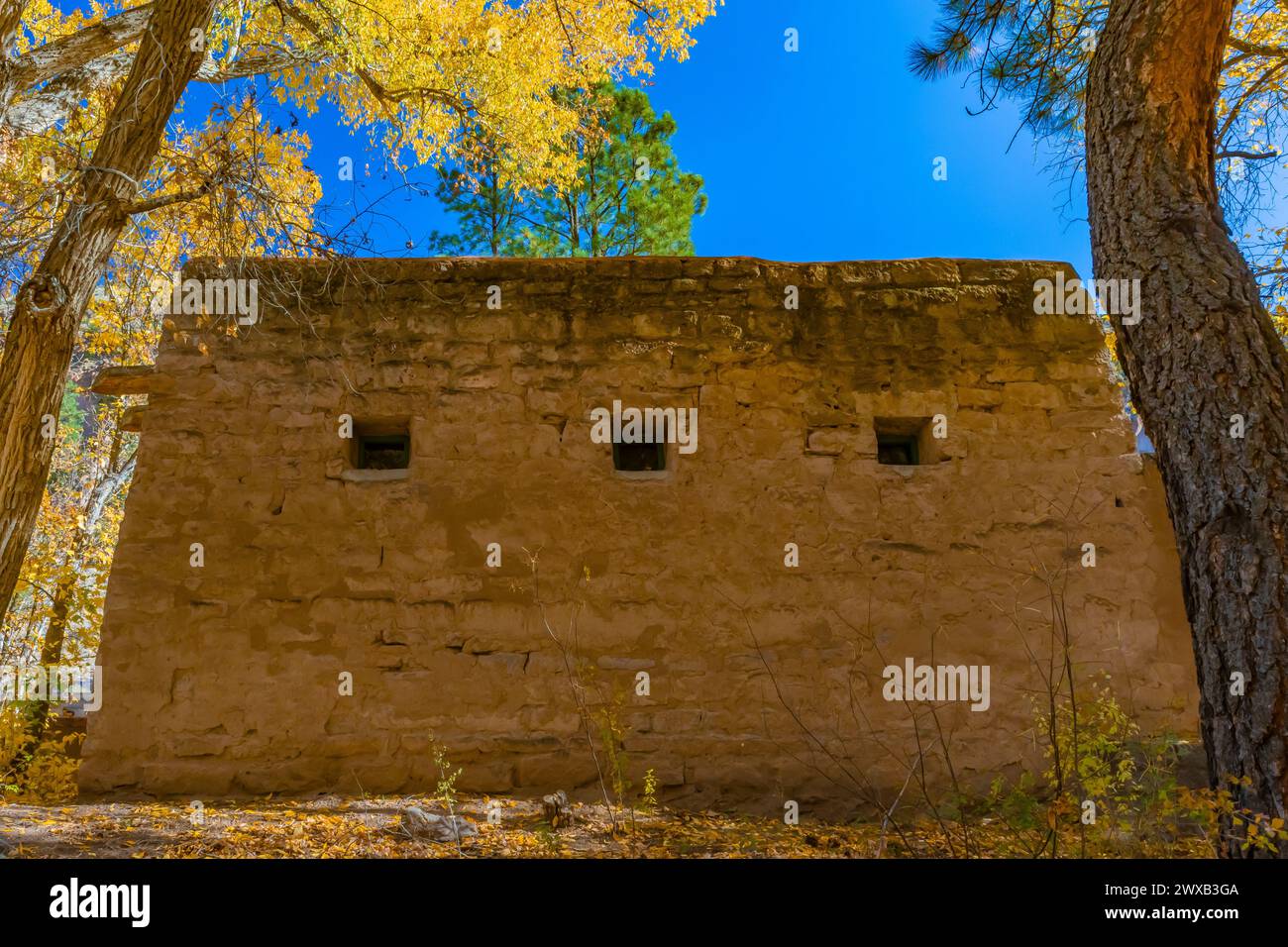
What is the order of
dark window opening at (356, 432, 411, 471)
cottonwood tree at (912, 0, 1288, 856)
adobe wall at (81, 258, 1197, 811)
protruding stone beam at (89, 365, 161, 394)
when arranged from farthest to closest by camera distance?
A: 1. dark window opening at (356, 432, 411, 471)
2. protruding stone beam at (89, 365, 161, 394)
3. adobe wall at (81, 258, 1197, 811)
4. cottonwood tree at (912, 0, 1288, 856)

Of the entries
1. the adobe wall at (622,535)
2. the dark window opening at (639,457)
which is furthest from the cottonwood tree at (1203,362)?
the dark window opening at (639,457)

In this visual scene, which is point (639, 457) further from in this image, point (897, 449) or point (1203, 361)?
point (1203, 361)

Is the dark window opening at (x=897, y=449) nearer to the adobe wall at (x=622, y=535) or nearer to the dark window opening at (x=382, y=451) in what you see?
the adobe wall at (x=622, y=535)

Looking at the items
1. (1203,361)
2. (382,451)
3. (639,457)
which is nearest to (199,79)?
(382,451)

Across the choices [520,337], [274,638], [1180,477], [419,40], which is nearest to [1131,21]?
[1180,477]

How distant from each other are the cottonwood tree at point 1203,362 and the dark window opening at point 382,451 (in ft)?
11.7

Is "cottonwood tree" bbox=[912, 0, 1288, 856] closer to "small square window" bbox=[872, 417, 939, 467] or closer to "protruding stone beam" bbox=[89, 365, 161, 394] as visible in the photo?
"small square window" bbox=[872, 417, 939, 467]

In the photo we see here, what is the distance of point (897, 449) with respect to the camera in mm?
4723

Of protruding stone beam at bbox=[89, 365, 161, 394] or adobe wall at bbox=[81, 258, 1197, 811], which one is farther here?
protruding stone beam at bbox=[89, 365, 161, 394]

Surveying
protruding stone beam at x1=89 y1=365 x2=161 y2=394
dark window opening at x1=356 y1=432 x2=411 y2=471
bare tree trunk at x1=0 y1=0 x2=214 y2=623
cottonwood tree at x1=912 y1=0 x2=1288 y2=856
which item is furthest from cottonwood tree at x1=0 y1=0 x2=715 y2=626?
cottonwood tree at x1=912 y1=0 x2=1288 y2=856

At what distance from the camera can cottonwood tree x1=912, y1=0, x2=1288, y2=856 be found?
8.25 ft

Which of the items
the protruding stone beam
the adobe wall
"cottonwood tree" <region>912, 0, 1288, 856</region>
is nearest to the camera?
"cottonwood tree" <region>912, 0, 1288, 856</region>

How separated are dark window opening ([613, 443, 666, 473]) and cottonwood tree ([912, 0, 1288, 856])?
2.33 m

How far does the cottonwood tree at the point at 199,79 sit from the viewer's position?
3.12m
